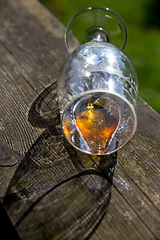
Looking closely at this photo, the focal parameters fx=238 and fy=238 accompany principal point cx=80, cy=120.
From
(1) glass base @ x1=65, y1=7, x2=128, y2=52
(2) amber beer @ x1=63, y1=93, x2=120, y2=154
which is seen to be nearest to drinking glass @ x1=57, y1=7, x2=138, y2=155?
(2) amber beer @ x1=63, y1=93, x2=120, y2=154

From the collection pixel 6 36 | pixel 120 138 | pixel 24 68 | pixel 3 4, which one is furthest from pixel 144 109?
pixel 3 4

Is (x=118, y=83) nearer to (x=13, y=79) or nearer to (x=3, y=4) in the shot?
(x=13, y=79)

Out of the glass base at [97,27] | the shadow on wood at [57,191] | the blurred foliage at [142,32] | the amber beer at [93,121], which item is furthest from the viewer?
the blurred foliage at [142,32]

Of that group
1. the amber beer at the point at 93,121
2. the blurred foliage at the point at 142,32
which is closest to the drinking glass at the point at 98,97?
the amber beer at the point at 93,121

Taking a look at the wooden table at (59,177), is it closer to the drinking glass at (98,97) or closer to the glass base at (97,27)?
the drinking glass at (98,97)

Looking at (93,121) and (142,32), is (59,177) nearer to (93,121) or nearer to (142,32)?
(93,121)

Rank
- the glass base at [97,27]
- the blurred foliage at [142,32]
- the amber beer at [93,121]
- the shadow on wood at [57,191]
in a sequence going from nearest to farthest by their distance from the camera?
the shadow on wood at [57,191] → the amber beer at [93,121] → the glass base at [97,27] → the blurred foliage at [142,32]

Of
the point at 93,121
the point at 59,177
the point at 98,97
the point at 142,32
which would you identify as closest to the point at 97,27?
the point at 98,97
